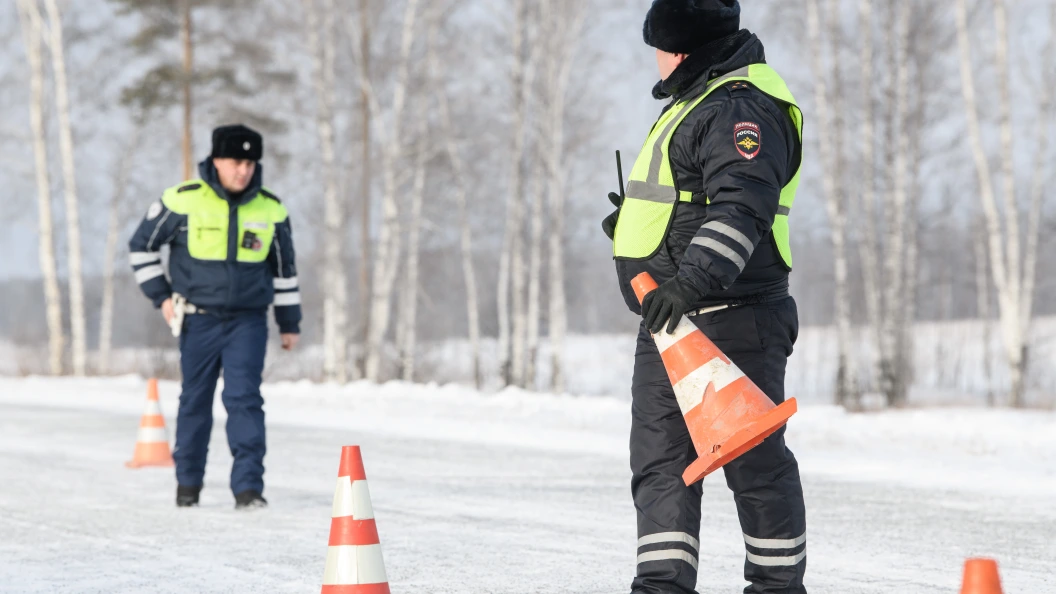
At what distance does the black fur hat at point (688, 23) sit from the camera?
12.0 feet

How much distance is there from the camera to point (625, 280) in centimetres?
371

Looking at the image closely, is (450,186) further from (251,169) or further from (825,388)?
(251,169)

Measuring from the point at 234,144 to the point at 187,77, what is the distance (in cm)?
2105

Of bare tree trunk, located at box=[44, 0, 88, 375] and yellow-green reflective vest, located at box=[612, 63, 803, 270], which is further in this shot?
bare tree trunk, located at box=[44, 0, 88, 375]

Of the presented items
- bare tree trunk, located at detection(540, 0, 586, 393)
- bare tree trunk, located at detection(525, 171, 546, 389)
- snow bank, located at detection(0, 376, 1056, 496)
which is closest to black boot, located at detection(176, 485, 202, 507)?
snow bank, located at detection(0, 376, 1056, 496)

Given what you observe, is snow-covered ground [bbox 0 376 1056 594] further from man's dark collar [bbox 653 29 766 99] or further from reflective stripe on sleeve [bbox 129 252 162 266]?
man's dark collar [bbox 653 29 766 99]

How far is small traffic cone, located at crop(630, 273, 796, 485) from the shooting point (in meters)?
3.34

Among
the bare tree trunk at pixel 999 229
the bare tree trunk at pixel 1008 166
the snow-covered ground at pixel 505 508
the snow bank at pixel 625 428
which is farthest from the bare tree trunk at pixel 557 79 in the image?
the snow-covered ground at pixel 505 508

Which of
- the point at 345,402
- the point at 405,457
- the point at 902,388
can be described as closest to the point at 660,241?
the point at 405,457

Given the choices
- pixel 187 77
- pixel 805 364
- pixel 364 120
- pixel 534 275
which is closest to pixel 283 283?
pixel 364 120

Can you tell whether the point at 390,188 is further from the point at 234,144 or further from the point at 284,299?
the point at 234,144

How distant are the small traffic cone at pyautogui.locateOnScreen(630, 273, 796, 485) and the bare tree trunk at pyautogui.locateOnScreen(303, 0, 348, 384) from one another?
19.9m

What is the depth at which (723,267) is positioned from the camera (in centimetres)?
338

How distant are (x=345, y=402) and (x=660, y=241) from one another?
41.0 feet
